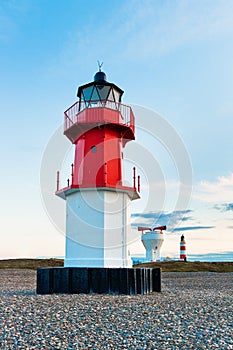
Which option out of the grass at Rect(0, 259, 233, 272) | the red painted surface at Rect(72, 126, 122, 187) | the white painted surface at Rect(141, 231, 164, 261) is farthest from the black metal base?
the white painted surface at Rect(141, 231, 164, 261)

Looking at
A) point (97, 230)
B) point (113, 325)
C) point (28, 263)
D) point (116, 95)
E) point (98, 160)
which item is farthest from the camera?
point (28, 263)

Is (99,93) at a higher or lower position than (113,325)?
higher

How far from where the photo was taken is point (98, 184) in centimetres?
1477

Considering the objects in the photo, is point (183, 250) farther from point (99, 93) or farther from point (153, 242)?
point (99, 93)

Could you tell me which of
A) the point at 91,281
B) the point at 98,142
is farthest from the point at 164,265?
the point at 91,281

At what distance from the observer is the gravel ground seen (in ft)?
19.1

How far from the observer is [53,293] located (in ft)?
38.8

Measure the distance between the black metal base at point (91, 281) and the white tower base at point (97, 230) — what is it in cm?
265

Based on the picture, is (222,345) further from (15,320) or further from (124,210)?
(124,210)

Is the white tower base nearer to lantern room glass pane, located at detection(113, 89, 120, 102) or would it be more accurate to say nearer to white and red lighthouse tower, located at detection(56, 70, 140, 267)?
white and red lighthouse tower, located at detection(56, 70, 140, 267)

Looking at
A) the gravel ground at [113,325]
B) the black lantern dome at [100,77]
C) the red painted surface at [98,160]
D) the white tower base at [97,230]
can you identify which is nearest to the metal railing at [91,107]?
the red painted surface at [98,160]

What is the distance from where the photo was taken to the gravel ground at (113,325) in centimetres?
582

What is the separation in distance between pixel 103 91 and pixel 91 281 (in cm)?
747

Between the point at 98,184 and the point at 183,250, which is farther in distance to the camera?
the point at 183,250
